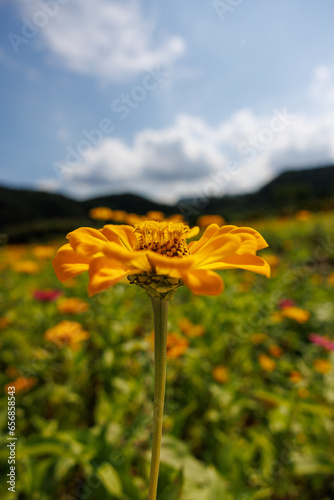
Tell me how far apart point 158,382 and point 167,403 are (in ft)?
4.96

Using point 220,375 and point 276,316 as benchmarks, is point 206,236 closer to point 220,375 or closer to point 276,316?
point 220,375

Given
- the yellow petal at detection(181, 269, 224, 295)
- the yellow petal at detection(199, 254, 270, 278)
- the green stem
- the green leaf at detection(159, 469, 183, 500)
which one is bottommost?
the green leaf at detection(159, 469, 183, 500)

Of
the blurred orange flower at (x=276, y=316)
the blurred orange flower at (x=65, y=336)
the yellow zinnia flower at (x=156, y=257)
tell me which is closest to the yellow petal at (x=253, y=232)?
the yellow zinnia flower at (x=156, y=257)

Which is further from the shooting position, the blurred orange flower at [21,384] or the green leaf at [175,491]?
the blurred orange flower at [21,384]

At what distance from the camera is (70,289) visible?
10.7ft

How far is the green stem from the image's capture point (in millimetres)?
529

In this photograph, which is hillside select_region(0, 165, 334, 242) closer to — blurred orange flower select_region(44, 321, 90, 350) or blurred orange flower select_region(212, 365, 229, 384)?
blurred orange flower select_region(44, 321, 90, 350)

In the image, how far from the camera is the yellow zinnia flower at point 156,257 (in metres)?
0.50

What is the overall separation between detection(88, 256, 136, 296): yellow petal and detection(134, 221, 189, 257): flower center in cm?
19

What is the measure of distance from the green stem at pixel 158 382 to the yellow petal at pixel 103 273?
0.09 meters

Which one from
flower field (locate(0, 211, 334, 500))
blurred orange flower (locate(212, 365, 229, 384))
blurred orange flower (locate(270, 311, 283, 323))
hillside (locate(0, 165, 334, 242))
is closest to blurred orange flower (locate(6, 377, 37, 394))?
flower field (locate(0, 211, 334, 500))

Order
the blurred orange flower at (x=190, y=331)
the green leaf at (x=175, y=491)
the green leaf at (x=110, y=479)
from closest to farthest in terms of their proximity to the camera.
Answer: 1. the green leaf at (x=175, y=491)
2. the green leaf at (x=110, y=479)
3. the blurred orange flower at (x=190, y=331)

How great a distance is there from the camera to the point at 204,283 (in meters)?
0.49

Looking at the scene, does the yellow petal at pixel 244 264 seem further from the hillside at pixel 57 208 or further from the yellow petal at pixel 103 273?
the hillside at pixel 57 208
